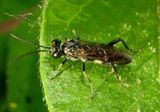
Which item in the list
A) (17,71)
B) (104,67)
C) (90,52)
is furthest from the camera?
(17,71)

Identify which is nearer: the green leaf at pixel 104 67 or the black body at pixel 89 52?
the green leaf at pixel 104 67

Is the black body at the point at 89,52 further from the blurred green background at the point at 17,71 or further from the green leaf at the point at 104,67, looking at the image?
the blurred green background at the point at 17,71

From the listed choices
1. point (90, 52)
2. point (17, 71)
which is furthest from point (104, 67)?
point (17, 71)

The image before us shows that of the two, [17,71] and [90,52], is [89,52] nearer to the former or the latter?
[90,52]

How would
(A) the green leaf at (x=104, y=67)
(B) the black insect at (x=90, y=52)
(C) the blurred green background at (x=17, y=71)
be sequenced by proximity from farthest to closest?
(C) the blurred green background at (x=17, y=71) → (B) the black insect at (x=90, y=52) → (A) the green leaf at (x=104, y=67)

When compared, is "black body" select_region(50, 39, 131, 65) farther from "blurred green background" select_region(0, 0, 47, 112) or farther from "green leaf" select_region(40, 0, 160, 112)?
"blurred green background" select_region(0, 0, 47, 112)

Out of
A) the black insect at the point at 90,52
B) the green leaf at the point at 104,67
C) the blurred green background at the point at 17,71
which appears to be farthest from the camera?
the blurred green background at the point at 17,71

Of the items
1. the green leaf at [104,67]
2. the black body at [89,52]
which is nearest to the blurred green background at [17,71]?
the black body at [89,52]
